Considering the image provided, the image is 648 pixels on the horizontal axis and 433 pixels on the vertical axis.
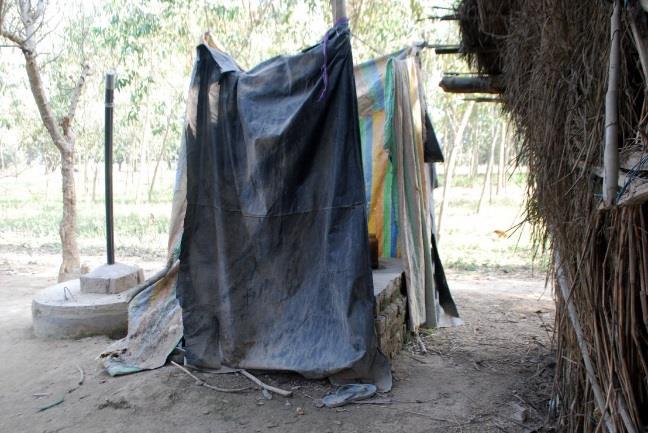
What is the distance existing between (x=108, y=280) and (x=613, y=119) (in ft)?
14.0

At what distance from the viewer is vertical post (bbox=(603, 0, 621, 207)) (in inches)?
85.4

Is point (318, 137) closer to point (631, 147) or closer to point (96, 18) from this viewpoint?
point (631, 147)

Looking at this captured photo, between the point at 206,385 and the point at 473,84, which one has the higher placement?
the point at 473,84

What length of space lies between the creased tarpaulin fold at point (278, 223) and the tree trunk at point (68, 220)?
156 inches

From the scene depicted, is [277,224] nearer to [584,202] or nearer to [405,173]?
[405,173]

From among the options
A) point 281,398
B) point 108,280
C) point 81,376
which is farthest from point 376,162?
point 81,376

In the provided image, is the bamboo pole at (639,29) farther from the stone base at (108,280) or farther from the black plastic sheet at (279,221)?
the stone base at (108,280)

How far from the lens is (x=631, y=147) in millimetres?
2215

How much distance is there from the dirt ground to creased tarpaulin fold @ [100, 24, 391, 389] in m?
0.22

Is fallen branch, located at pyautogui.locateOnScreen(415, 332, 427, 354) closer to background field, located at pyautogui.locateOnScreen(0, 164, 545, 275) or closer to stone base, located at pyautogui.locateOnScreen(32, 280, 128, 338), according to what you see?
background field, located at pyautogui.locateOnScreen(0, 164, 545, 275)

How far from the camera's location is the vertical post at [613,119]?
217cm

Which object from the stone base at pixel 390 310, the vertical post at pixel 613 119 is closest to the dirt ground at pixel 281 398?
the stone base at pixel 390 310

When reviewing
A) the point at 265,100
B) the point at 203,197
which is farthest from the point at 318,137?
the point at 203,197

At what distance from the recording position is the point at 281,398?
11.5 ft
